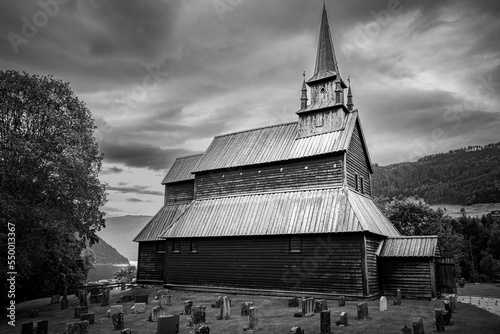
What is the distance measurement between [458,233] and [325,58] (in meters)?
42.7

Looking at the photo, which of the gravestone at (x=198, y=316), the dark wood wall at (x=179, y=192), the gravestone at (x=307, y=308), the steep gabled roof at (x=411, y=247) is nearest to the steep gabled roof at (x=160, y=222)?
the dark wood wall at (x=179, y=192)

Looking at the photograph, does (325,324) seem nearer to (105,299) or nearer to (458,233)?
(105,299)

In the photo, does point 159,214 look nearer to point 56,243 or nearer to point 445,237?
point 56,243

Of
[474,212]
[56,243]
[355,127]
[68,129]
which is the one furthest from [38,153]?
[474,212]

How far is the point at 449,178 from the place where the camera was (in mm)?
151625

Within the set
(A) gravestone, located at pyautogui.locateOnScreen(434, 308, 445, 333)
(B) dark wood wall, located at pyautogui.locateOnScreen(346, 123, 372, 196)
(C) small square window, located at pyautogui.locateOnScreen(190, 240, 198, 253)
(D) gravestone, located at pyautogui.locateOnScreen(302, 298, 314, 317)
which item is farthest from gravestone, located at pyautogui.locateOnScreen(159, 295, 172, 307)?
(A) gravestone, located at pyautogui.locateOnScreen(434, 308, 445, 333)

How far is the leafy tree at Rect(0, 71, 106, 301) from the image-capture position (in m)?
20.5

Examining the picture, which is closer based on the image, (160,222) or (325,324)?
(325,324)

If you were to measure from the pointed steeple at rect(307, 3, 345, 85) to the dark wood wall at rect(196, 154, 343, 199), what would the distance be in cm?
777

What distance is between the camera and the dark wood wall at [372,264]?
74.2ft

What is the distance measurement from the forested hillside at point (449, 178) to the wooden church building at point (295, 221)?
111163 mm

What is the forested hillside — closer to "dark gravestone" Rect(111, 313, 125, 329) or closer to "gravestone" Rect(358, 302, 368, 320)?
Answer: "gravestone" Rect(358, 302, 368, 320)

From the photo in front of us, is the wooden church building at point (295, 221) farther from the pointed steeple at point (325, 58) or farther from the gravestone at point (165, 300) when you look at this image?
the gravestone at point (165, 300)

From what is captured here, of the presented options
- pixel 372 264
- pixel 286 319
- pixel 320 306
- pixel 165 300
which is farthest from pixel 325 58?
pixel 165 300
